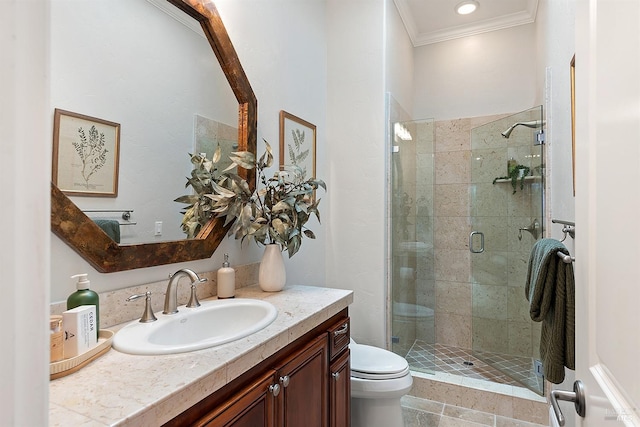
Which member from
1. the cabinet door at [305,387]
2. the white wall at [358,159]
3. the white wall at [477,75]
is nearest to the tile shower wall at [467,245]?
the white wall at [477,75]

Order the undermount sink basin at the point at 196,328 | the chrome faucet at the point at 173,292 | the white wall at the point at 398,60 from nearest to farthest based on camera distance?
the undermount sink basin at the point at 196,328 → the chrome faucet at the point at 173,292 → the white wall at the point at 398,60

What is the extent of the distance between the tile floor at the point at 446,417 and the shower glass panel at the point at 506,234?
1.14ft

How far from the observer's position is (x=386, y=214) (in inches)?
96.0

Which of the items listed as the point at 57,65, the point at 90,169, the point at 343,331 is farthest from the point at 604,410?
the point at 57,65

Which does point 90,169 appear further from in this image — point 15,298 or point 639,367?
point 639,367

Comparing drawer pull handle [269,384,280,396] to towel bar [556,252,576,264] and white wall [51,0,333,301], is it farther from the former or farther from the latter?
towel bar [556,252,576,264]

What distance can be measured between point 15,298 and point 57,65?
1.01m

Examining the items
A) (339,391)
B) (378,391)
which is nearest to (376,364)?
(378,391)

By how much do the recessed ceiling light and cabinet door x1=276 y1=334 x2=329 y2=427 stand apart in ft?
9.24

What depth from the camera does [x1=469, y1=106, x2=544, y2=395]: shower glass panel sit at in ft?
8.02

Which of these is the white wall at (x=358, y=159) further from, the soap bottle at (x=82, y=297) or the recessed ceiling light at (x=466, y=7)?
the soap bottle at (x=82, y=297)

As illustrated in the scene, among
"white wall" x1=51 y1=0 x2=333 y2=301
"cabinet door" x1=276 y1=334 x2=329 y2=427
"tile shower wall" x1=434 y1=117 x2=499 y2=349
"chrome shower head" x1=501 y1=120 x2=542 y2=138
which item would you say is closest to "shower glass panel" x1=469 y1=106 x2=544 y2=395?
"chrome shower head" x1=501 y1=120 x2=542 y2=138

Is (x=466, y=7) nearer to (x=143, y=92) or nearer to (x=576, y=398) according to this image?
(x=143, y=92)

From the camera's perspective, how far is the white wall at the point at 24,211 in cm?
30
